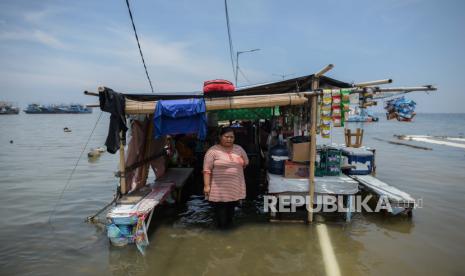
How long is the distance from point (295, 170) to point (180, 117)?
2.70 m

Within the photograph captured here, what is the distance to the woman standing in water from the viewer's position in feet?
17.4

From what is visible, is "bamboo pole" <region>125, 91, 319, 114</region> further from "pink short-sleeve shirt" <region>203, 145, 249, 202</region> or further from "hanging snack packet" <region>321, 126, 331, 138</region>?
"pink short-sleeve shirt" <region>203, 145, 249, 202</region>

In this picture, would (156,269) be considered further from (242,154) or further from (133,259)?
(242,154)

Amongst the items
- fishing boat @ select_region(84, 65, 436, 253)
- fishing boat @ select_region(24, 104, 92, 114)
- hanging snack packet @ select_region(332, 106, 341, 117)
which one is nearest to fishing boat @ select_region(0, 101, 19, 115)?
fishing boat @ select_region(24, 104, 92, 114)

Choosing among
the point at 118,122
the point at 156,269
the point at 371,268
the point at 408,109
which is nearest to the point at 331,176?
the point at 371,268

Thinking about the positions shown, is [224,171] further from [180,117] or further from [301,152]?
[301,152]

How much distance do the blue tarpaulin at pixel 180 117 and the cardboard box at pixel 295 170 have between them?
1.95 meters

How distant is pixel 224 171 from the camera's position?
5344mm

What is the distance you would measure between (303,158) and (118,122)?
12.6 ft

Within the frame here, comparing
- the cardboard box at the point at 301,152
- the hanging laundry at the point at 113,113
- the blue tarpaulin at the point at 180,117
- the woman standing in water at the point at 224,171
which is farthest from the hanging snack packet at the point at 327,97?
the hanging laundry at the point at 113,113

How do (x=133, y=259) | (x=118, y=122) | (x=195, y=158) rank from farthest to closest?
(x=195, y=158) < (x=118, y=122) < (x=133, y=259)

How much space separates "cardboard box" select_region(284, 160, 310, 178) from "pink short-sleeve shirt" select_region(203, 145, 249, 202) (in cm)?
127

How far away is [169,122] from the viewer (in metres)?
5.87

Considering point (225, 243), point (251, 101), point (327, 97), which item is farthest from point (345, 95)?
point (225, 243)
